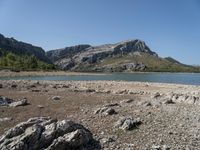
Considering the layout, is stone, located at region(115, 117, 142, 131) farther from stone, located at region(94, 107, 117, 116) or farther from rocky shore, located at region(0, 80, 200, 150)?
stone, located at region(94, 107, 117, 116)

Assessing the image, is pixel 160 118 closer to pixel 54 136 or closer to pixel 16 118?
pixel 54 136

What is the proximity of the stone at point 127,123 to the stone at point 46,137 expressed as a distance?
10.3 feet

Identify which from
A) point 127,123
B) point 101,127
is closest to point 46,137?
point 101,127

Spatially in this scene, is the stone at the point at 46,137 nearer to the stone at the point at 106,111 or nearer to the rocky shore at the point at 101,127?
the rocky shore at the point at 101,127

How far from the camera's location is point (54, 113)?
77.8 feet

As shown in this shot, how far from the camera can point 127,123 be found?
1845 centimetres

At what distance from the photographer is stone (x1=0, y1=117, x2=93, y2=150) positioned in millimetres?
13678

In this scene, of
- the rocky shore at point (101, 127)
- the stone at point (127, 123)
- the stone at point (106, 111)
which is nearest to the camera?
the rocky shore at point (101, 127)

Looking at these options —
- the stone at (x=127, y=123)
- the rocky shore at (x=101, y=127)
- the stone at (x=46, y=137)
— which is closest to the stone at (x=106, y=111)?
the rocky shore at (x=101, y=127)

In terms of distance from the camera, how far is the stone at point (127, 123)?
18109 millimetres

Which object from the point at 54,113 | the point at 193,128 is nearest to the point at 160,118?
the point at 193,128

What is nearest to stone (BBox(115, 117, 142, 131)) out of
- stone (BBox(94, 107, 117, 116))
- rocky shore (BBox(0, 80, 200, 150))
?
rocky shore (BBox(0, 80, 200, 150))

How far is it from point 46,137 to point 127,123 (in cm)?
617

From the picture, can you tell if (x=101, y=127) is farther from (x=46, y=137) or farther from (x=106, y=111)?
(x=46, y=137)
